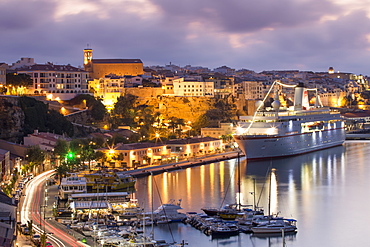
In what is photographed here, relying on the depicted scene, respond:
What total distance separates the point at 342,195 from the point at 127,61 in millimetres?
29198

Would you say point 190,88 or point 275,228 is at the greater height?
point 190,88

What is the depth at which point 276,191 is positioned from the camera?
2109cm

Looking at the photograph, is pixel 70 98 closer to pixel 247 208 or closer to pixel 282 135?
pixel 282 135

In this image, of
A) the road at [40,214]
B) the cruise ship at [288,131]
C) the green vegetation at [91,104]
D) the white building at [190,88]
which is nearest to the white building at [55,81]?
the green vegetation at [91,104]

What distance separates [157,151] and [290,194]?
30.8ft

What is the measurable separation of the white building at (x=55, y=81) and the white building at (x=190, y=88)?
7460 mm

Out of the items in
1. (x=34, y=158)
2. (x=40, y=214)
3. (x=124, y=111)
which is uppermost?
(x=124, y=111)

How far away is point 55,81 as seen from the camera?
122 ft

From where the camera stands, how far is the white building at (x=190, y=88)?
4353 cm

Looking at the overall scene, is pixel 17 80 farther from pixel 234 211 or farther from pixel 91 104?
pixel 234 211

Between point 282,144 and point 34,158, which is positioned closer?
point 34,158

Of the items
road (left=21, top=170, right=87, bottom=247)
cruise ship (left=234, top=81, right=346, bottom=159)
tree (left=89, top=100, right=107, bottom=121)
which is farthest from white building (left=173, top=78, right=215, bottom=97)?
road (left=21, top=170, right=87, bottom=247)

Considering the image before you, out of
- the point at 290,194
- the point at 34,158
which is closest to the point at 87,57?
the point at 34,158

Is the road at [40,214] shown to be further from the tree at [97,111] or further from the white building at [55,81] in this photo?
the white building at [55,81]
